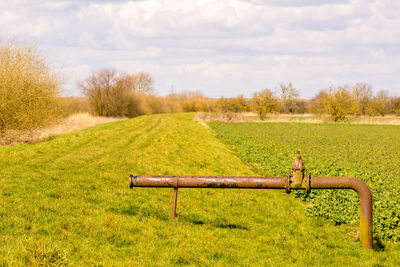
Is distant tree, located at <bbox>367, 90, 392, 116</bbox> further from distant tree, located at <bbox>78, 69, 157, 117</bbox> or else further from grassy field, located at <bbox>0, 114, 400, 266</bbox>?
grassy field, located at <bbox>0, 114, 400, 266</bbox>

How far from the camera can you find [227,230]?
799cm

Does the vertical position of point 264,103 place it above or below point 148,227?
above

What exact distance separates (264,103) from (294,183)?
58294mm

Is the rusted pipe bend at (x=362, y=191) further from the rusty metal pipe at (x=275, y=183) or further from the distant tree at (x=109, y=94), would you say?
the distant tree at (x=109, y=94)

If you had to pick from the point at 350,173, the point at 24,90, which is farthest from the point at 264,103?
the point at 350,173

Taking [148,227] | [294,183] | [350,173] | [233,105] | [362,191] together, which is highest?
[233,105]

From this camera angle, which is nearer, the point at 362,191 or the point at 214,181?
the point at 362,191

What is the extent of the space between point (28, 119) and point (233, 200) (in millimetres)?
20229

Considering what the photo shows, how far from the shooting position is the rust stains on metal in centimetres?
671

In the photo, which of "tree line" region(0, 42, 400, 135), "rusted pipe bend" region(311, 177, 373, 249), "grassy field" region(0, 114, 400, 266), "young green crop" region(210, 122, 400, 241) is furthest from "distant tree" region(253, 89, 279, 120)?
"rusted pipe bend" region(311, 177, 373, 249)

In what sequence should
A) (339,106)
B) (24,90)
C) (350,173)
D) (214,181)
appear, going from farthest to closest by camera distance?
1. (339,106)
2. (24,90)
3. (350,173)
4. (214,181)

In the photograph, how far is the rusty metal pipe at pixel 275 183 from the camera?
6703mm

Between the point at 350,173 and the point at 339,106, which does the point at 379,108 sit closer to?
the point at 339,106

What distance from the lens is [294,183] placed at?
6855 mm
